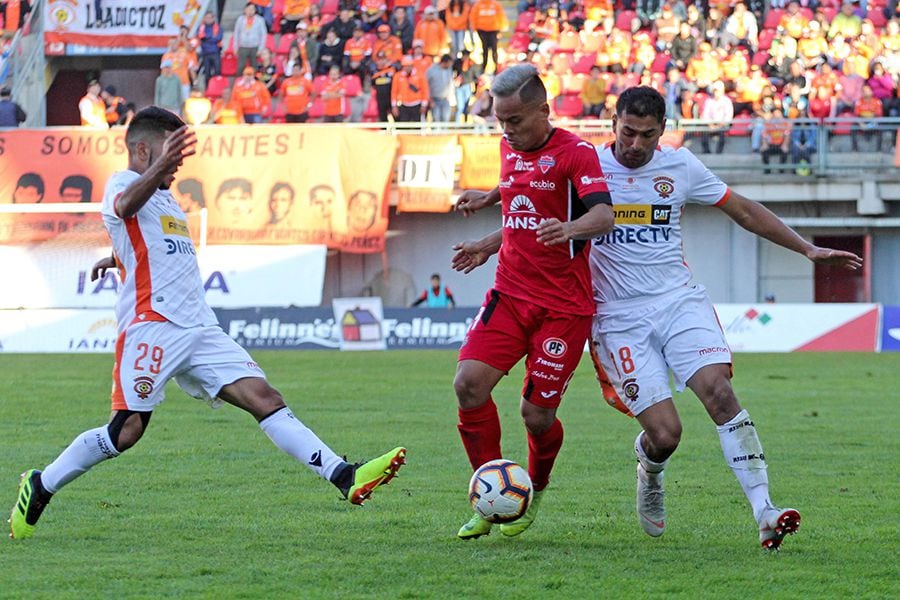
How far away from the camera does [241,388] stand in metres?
7.22

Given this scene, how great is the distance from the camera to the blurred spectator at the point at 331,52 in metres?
30.5

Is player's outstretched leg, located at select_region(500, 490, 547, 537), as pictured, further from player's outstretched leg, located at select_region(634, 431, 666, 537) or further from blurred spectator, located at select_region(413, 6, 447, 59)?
blurred spectator, located at select_region(413, 6, 447, 59)

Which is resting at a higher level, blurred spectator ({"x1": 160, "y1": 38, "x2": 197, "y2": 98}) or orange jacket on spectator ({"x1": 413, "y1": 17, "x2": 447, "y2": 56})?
orange jacket on spectator ({"x1": 413, "y1": 17, "x2": 447, "y2": 56})

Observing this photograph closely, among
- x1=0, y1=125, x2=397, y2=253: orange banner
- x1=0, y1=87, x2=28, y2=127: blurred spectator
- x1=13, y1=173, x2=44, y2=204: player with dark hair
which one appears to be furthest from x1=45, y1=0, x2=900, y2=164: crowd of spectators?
x1=13, y1=173, x2=44, y2=204: player with dark hair

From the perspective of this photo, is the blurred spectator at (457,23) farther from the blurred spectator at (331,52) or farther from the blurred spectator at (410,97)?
Answer: the blurred spectator at (331,52)

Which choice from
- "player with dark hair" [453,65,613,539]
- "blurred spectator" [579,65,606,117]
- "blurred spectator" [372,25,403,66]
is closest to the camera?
"player with dark hair" [453,65,613,539]

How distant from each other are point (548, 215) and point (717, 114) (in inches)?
876

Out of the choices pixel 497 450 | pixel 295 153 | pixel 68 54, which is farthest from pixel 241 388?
pixel 68 54

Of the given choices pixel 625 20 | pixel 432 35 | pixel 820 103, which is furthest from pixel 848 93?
pixel 432 35

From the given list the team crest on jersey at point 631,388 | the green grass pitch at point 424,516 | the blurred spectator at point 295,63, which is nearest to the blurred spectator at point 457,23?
the blurred spectator at point 295,63

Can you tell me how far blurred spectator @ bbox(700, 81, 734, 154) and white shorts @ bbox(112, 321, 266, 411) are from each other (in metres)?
22.1

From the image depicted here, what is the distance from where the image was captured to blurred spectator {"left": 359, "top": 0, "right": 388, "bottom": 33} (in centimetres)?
3142

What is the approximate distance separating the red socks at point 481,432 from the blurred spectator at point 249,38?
25290 mm

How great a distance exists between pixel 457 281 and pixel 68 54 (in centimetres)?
1073
